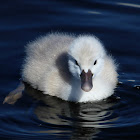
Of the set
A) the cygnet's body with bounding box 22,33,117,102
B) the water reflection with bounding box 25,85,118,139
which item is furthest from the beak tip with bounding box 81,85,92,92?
the water reflection with bounding box 25,85,118,139

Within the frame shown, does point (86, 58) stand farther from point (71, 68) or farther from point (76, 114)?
point (76, 114)

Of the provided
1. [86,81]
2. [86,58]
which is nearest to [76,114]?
[86,81]

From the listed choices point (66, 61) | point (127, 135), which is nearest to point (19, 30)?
point (66, 61)

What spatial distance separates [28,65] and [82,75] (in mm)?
1179

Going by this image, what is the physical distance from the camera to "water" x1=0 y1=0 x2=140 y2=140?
5551mm

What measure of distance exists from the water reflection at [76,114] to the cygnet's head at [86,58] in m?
0.41

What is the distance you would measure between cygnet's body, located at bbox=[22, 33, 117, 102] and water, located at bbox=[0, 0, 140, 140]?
0.14m

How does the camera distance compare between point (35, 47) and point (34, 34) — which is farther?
point (34, 34)

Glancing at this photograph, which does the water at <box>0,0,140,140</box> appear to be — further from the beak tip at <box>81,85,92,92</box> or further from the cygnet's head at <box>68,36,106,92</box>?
the cygnet's head at <box>68,36,106,92</box>

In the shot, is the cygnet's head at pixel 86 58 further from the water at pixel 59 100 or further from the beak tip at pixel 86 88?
the water at pixel 59 100

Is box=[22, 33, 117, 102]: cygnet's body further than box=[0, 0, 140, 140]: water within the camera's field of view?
Yes

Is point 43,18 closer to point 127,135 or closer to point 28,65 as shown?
point 28,65

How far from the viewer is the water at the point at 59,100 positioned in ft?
18.2

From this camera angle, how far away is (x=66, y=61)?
6.21 meters
